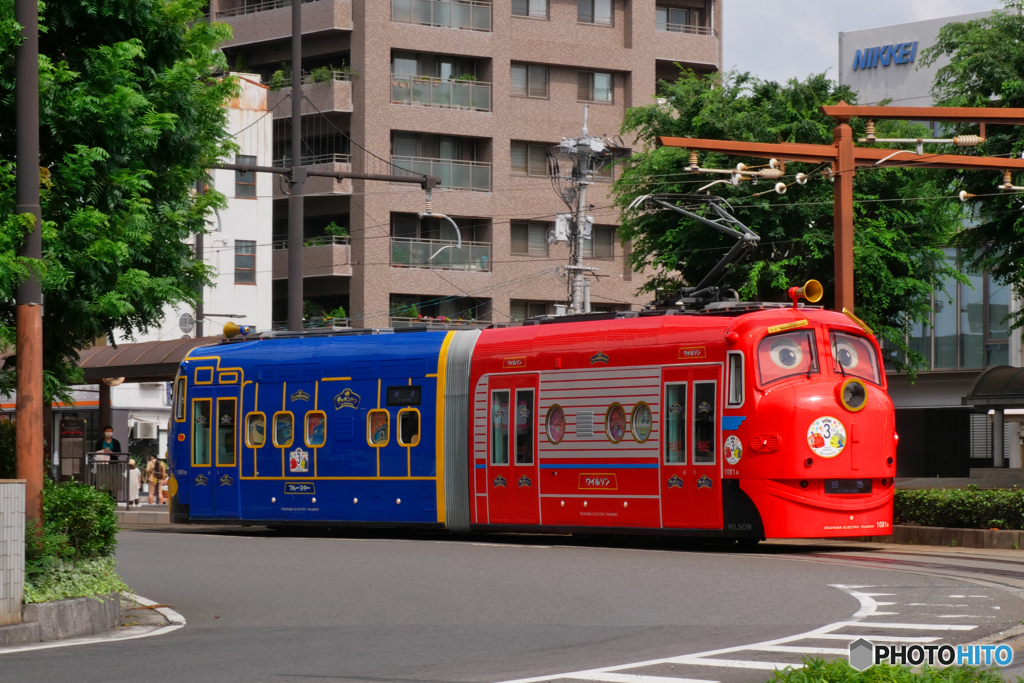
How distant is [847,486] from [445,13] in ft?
126

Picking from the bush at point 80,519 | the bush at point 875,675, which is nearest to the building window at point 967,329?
the bush at point 80,519

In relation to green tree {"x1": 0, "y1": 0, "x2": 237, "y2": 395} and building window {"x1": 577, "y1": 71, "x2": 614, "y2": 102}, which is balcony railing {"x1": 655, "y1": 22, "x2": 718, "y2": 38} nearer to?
building window {"x1": 577, "y1": 71, "x2": 614, "y2": 102}

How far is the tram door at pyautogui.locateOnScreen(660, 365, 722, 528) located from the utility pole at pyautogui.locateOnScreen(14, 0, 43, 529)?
384 inches

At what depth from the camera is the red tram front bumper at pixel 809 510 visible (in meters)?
19.1

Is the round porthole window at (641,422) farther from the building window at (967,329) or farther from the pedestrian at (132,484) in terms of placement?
the building window at (967,329)

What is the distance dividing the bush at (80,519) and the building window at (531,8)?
4573 centimetres

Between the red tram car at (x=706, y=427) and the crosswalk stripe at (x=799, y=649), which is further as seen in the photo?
the red tram car at (x=706, y=427)

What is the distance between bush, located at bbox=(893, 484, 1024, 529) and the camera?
20.0 meters

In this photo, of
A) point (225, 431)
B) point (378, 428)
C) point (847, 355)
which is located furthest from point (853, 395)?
point (225, 431)

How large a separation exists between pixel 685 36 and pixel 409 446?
40.0 m

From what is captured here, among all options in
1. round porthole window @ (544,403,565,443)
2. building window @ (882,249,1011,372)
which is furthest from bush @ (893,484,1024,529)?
building window @ (882,249,1011,372)

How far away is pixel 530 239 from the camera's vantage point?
5634 cm

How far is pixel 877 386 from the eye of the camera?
800 inches

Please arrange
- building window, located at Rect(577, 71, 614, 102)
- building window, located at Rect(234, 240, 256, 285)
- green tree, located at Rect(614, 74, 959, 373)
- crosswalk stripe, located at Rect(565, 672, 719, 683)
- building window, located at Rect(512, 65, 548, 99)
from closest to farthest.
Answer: crosswalk stripe, located at Rect(565, 672, 719, 683)
green tree, located at Rect(614, 74, 959, 373)
building window, located at Rect(234, 240, 256, 285)
building window, located at Rect(512, 65, 548, 99)
building window, located at Rect(577, 71, 614, 102)
